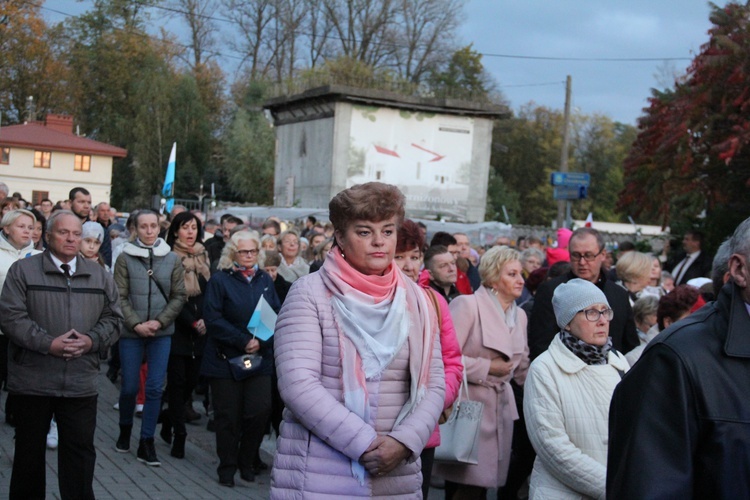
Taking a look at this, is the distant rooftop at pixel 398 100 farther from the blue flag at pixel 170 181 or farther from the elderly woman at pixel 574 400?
the elderly woman at pixel 574 400

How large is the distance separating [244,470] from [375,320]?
4914 mm

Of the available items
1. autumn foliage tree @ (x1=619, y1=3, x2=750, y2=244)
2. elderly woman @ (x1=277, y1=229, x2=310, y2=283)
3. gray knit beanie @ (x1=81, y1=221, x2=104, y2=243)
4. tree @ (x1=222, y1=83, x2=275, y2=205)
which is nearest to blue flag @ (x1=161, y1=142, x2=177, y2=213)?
elderly woman @ (x1=277, y1=229, x2=310, y2=283)

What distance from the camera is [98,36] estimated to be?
73.8 m

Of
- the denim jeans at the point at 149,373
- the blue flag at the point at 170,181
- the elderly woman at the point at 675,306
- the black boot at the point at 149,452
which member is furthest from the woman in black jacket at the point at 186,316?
the blue flag at the point at 170,181

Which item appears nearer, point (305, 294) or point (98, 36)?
point (305, 294)

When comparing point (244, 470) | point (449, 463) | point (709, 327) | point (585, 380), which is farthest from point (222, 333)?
point (709, 327)

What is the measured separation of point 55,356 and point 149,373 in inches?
95.7

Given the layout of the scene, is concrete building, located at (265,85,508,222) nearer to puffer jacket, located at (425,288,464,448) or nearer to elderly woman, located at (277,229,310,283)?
elderly woman, located at (277,229,310,283)

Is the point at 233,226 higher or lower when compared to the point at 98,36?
lower

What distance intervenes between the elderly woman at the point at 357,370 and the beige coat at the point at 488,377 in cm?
240

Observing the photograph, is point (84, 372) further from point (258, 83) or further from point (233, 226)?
point (258, 83)

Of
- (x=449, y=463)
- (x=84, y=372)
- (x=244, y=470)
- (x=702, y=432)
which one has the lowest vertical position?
(x=244, y=470)

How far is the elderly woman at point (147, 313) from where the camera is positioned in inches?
355

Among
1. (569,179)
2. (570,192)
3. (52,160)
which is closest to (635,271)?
(570,192)
